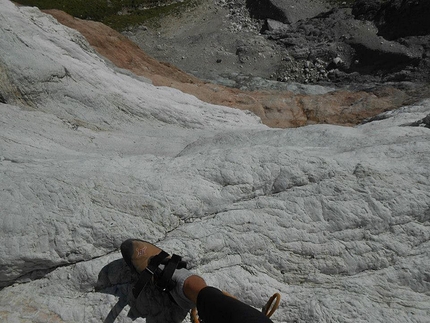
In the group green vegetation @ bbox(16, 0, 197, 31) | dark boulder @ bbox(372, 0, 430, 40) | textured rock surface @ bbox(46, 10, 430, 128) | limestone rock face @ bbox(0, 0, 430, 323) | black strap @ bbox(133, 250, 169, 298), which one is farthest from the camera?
green vegetation @ bbox(16, 0, 197, 31)

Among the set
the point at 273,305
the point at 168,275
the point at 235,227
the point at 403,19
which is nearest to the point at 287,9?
the point at 403,19

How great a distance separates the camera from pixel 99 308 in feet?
16.4

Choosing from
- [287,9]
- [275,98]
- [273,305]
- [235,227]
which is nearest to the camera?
[273,305]

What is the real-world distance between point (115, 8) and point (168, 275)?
41550 mm

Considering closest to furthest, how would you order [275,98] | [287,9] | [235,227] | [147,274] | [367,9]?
[147,274] → [235,227] → [275,98] → [367,9] → [287,9]

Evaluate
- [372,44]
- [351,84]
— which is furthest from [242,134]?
[372,44]

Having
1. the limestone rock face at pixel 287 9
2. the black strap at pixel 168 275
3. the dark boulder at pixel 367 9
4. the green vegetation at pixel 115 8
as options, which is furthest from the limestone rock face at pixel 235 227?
the green vegetation at pixel 115 8

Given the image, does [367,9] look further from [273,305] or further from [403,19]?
[273,305]

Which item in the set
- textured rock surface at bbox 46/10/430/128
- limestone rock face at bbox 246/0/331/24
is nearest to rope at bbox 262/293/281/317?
textured rock surface at bbox 46/10/430/128

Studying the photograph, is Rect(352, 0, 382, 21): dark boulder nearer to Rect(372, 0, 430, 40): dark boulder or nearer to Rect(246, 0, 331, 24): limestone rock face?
Rect(372, 0, 430, 40): dark boulder

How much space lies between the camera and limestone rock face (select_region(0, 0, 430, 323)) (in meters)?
5.05

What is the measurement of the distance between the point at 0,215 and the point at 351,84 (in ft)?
71.8

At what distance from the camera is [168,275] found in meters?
4.86

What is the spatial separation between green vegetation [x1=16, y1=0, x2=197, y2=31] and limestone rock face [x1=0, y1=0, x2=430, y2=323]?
32.4m
